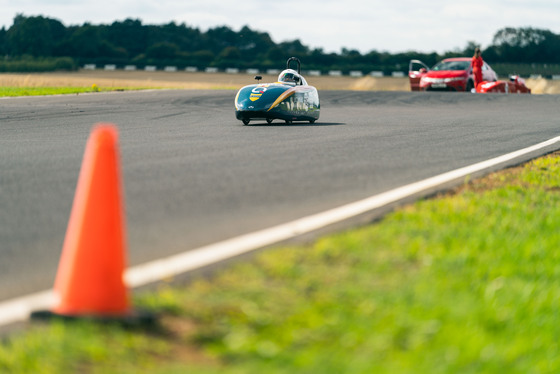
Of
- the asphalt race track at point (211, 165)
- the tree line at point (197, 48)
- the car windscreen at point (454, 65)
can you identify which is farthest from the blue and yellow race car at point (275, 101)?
the tree line at point (197, 48)

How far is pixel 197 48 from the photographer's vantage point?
96375 mm

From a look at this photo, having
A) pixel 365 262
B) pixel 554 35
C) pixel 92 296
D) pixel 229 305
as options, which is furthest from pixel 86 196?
pixel 554 35

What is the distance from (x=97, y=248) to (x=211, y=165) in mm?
5081

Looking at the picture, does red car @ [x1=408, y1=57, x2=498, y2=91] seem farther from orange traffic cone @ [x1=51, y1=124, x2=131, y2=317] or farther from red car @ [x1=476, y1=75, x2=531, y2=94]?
orange traffic cone @ [x1=51, y1=124, x2=131, y2=317]

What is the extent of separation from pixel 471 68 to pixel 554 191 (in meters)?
23.9

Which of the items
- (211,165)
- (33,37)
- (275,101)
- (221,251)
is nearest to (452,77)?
(275,101)

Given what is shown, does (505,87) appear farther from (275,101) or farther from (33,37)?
(33,37)

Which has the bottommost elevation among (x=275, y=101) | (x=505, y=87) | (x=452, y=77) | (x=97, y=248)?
(x=505, y=87)

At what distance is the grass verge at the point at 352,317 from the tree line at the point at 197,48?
54.8 m

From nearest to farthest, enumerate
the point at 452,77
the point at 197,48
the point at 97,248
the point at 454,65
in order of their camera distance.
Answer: the point at 97,248, the point at 452,77, the point at 454,65, the point at 197,48

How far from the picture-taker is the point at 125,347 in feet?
10.5

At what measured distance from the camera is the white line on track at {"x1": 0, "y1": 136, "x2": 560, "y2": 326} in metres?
3.75

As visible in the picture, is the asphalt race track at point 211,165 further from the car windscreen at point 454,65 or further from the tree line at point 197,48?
the tree line at point 197,48

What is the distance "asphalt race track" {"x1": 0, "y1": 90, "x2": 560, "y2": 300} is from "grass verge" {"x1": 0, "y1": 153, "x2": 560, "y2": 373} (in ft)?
2.50
